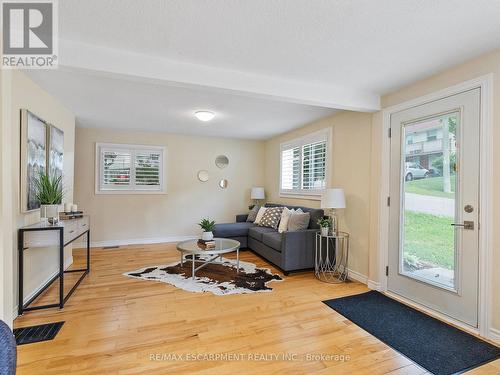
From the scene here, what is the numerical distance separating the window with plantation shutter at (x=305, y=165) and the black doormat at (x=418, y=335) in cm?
199

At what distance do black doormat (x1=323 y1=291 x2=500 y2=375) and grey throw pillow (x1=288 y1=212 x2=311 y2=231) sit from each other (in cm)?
130

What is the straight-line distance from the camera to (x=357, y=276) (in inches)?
134

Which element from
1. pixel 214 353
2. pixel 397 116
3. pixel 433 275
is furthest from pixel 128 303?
pixel 397 116

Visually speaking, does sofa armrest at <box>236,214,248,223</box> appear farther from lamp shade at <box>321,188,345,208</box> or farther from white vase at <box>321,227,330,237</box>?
lamp shade at <box>321,188,345,208</box>

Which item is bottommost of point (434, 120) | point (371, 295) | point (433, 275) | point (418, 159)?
point (371, 295)

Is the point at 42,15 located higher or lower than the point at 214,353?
higher

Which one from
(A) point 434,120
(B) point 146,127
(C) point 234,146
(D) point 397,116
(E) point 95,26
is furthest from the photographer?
(C) point 234,146

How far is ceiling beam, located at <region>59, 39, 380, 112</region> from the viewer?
204cm

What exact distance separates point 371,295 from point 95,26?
3.70 metres

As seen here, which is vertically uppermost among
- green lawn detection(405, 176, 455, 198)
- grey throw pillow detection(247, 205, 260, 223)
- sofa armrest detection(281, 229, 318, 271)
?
green lawn detection(405, 176, 455, 198)

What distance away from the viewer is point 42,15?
169 centimetres

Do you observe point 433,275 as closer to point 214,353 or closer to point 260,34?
point 214,353

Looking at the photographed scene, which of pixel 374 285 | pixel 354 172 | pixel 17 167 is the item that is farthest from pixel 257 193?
pixel 17 167

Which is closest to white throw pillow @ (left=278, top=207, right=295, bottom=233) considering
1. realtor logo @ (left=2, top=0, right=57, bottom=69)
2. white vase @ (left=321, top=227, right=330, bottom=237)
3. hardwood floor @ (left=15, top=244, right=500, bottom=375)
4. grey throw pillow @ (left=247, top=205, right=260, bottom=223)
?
white vase @ (left=321, top=227, right=330, bottom=237)
